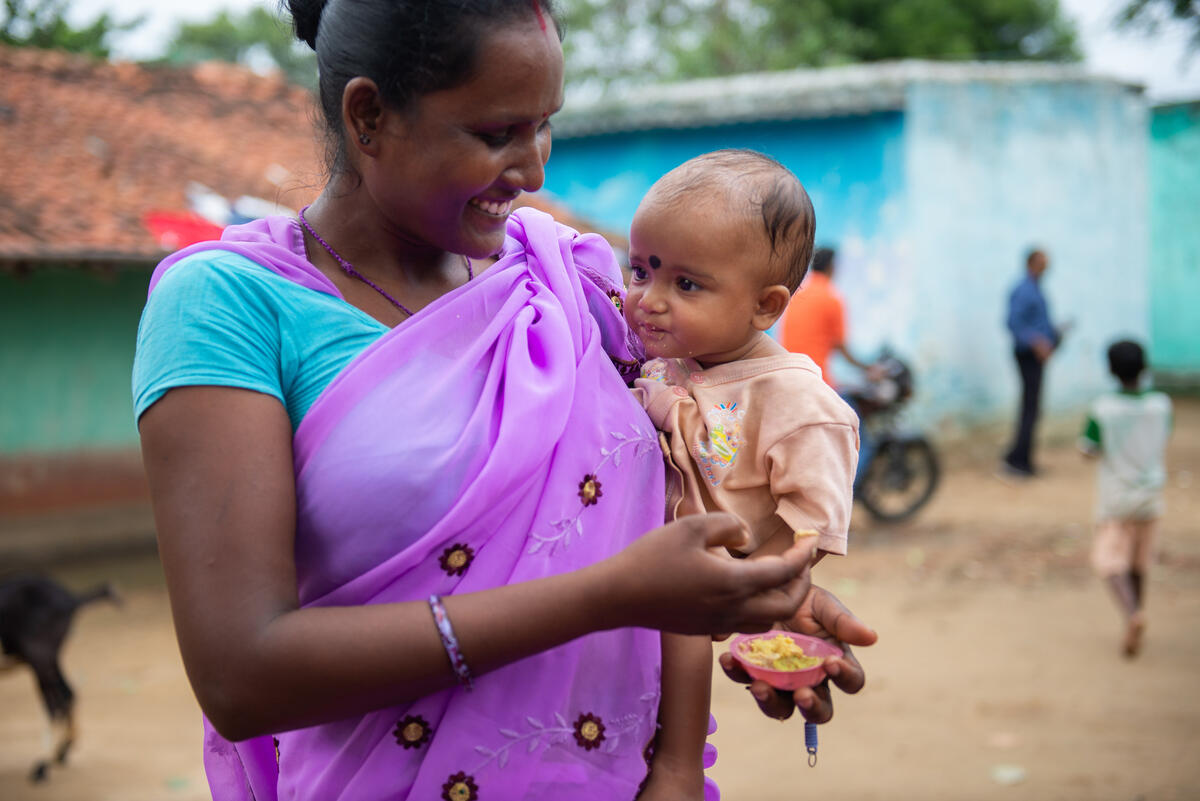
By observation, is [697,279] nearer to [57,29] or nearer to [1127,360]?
[1127,360]

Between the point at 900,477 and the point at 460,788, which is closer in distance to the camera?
the point at 460,788

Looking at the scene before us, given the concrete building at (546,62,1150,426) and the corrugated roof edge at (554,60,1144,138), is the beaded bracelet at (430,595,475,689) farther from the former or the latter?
the corrugated roof edge at (554,60,1144,138)

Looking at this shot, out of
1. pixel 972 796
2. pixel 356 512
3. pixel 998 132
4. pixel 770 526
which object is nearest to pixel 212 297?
pixel 356 512

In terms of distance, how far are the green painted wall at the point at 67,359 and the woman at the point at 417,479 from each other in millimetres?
7316

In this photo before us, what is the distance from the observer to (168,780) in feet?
16.4

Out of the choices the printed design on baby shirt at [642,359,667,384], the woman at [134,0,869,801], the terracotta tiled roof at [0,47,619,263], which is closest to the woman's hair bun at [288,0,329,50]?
the woman at [134,0,869,801]

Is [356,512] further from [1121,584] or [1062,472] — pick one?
[1062,472]

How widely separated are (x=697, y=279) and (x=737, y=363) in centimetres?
15

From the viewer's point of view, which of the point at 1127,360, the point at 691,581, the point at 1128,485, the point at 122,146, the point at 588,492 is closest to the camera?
the point at 691,581

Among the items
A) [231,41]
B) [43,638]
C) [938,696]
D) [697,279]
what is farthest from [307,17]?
[231,41]

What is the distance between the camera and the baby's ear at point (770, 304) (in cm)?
180

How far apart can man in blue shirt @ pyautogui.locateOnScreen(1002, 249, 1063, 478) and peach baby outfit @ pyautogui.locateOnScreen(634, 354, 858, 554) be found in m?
9.84

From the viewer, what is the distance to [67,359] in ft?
28.3

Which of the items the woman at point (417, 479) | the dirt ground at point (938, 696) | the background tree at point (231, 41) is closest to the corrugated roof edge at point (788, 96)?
the dirt ground at point (938, 696)
